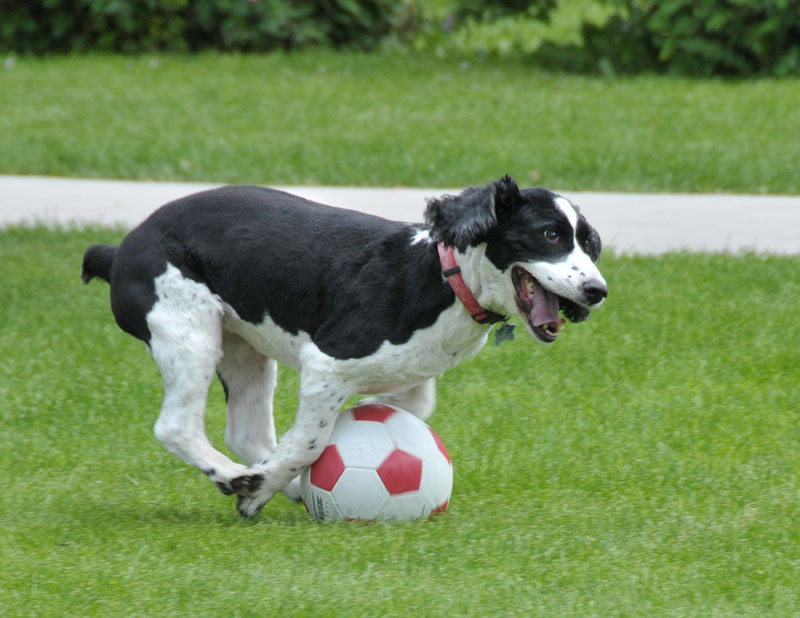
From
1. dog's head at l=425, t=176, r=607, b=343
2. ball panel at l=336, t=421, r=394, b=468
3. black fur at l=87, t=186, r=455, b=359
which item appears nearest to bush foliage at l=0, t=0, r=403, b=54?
black fur at l=87, t=186, r=455, b=359

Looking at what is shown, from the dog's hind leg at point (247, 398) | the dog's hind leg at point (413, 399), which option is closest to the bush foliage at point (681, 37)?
the dog's hind leg at point (413, 399)

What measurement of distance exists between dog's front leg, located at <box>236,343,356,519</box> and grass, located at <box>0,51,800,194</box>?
5454 mm

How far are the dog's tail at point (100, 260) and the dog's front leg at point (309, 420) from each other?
1.05 metres

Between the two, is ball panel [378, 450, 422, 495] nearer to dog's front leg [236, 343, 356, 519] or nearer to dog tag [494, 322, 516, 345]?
dog's front leg [236, 343, 356, 519]

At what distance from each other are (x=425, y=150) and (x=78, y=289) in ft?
12.4

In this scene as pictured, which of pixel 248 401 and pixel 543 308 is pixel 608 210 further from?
pixel 543 308

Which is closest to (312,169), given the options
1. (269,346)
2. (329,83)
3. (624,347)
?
(329,83)

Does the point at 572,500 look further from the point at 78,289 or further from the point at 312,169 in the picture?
the point at 312,169

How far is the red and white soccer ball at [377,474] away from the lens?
468cm

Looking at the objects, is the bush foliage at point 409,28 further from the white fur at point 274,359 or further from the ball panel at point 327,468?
the ball panel at point 327,468

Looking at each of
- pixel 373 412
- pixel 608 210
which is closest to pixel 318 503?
pixel 373 412

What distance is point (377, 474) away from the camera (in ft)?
15.3

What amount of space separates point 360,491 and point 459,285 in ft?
2.87

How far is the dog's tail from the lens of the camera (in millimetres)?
5195
